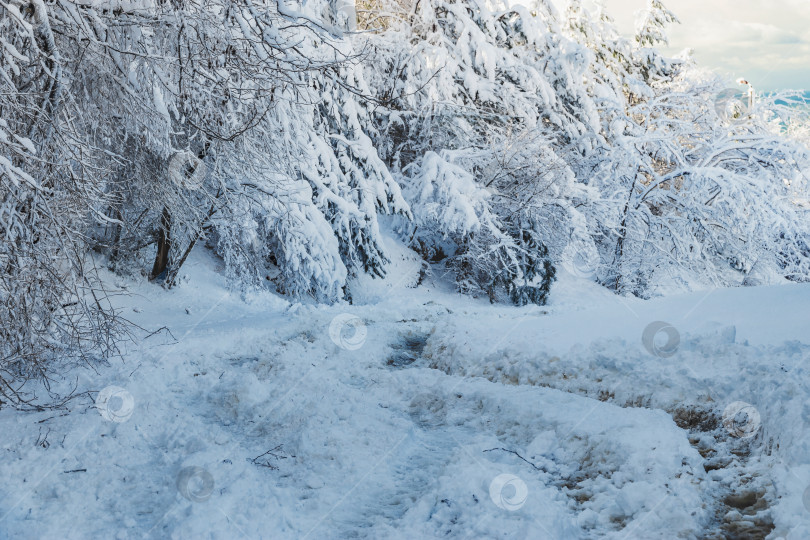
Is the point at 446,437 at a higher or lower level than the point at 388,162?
lower

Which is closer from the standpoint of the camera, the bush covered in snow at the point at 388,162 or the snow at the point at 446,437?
the snow at the point at 446,437

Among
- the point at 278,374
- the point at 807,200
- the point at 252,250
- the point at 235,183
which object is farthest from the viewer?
the point at 807,200

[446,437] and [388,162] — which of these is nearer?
Answer: [446,437]

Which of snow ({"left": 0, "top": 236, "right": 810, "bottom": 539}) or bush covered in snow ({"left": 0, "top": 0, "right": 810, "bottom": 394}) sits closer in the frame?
snow ({"left": 0, "top": 236, "right": 810, "bottom": 539})

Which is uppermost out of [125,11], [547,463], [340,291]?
[125,11]

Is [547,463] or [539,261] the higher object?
[547,463]

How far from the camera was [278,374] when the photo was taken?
5895 millimetres

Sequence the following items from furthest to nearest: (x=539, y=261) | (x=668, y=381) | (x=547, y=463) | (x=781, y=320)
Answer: (x=539, y=261), (x=781, y=320), (x=668, y=381), (x=547, y=463)

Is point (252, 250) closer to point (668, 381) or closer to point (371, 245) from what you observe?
point (371, 245)

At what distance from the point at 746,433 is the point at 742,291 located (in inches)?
132

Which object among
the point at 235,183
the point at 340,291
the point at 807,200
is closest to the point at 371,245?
the point at 340,291

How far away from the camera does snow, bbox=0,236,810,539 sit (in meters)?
3.18

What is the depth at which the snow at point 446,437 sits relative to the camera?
318cm

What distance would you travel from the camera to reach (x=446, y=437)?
14.8 ft
